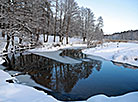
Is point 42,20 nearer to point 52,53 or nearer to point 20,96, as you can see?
point 52,53

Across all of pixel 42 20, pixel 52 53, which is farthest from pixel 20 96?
pixel 42 20

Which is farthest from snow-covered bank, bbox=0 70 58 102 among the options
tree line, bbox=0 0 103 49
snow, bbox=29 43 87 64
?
snow, bbox=29 43 87 64

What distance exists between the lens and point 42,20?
26.2m

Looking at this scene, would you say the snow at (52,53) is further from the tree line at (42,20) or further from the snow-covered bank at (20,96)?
the snow-covered bank at (20,96)

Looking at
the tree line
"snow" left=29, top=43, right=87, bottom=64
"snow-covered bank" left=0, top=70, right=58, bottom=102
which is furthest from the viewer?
"snow" left=29, top=43, right=87, bottom=64

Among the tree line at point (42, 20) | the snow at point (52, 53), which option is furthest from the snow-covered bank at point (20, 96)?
the snow at point (52, 53)

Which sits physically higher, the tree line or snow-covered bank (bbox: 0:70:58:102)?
the tree line

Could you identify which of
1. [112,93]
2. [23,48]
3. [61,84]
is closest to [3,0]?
[61,84]

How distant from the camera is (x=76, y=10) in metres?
30.8

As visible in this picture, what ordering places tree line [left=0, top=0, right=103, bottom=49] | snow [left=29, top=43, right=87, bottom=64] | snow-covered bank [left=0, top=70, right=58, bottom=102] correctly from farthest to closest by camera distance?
snow [left=29, top=43, right=87, bottom=64]
tree line [left=0, top=0, right=103, bottom=49]
snow-covered bank [left=0, top=70, right=58, bottom=102]

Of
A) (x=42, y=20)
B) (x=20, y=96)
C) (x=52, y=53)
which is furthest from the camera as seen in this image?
(x=42, y=20)

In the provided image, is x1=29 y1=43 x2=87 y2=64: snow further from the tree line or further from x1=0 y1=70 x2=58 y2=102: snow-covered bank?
x1=0 y1=70 x2=58 y2=102: snow-covered bank

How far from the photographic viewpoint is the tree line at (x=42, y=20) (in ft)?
27.2

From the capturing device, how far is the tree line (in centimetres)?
830
